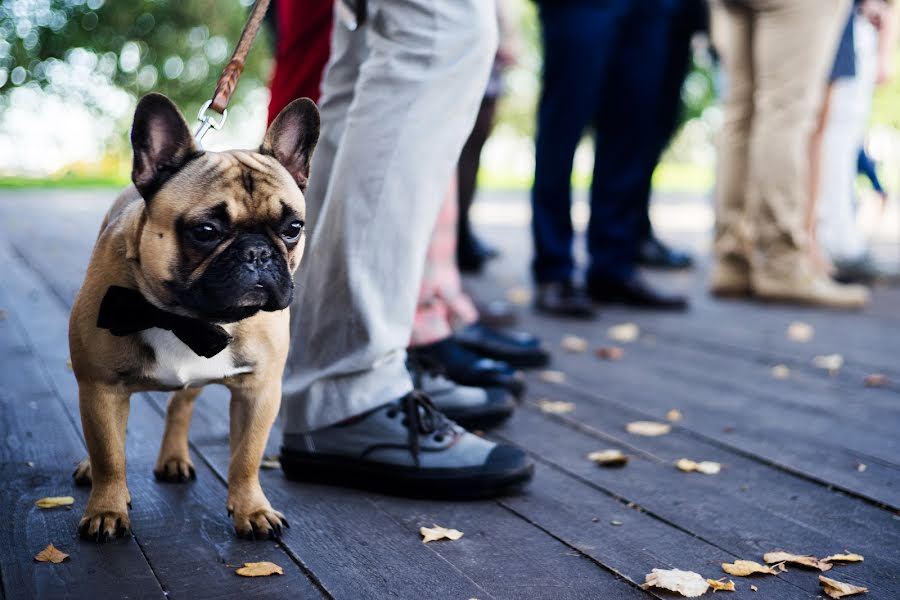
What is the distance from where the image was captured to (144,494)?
2.04 meters

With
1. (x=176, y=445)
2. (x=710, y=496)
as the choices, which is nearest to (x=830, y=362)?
(x=710, y=496)

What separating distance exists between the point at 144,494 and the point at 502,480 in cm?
76

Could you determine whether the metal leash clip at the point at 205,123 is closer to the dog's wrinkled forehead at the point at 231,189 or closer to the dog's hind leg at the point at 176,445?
the dog's wrinkled forehead at the point at 231,189

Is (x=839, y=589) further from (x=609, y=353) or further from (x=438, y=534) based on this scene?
(x=609, y=353)

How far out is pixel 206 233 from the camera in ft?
5.37

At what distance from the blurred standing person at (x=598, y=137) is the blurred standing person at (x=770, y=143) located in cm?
45

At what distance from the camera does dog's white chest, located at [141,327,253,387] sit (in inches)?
68.4

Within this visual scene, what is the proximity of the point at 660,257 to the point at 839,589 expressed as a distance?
440 centimetres

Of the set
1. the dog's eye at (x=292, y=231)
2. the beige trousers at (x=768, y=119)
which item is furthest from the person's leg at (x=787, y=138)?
the dog's eye at (x=292, y=231)

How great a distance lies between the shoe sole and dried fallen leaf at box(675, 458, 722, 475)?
0.43 metres

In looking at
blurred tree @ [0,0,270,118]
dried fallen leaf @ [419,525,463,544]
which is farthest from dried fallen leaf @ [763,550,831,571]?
blurred tree @ [0,0,270,118]

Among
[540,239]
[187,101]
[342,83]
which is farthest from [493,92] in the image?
[187,101]

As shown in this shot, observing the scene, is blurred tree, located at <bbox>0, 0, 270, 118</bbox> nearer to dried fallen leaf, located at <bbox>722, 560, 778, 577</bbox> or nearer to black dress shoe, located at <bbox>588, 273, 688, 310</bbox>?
black dress shoe, located at <bbox>588, 273, 688, 310</bbox>

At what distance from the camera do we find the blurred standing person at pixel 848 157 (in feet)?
18.1
